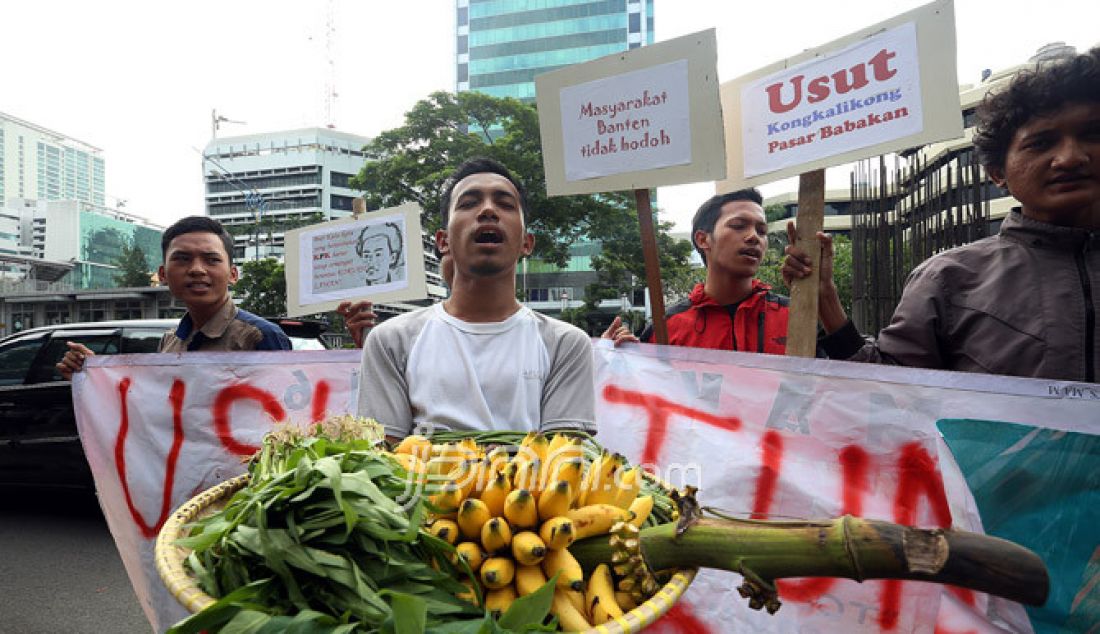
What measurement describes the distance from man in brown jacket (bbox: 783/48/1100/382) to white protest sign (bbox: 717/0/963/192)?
242 millimetres

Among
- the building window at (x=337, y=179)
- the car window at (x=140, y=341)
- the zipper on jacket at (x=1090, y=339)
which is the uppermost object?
the building window at (x=337, y=179)

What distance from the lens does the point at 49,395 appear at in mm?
5176

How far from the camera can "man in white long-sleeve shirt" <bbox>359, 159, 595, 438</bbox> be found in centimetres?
196

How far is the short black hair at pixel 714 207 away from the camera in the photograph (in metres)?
3.19

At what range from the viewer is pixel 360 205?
3.73 meters

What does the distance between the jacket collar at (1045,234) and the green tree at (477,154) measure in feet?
63.3

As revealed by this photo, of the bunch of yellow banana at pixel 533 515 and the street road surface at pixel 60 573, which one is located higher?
the bunch of yellow banana at pixel 533 515

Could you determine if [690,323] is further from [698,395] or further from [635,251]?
[635,251]

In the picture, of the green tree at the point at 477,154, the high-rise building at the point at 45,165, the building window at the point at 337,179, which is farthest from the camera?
the high-rise building at the point at 45,165

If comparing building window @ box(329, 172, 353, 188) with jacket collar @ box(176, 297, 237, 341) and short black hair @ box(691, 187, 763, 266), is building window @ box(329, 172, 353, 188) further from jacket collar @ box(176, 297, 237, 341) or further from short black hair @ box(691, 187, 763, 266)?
short black hair @ box(691, 187, 763, 266)

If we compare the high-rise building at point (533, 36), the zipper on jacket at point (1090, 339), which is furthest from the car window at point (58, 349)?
the high-rise building at point (533, 36)

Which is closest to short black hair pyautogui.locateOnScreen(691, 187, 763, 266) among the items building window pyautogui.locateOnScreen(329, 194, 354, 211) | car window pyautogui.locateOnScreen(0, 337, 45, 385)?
car window pyautogui.locateOnScreen(0, 337, 45, 385)

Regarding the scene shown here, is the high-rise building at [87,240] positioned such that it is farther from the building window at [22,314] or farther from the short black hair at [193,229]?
the short black hair at [193,229]

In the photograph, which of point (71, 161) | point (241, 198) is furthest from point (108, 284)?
point (71, 161)
